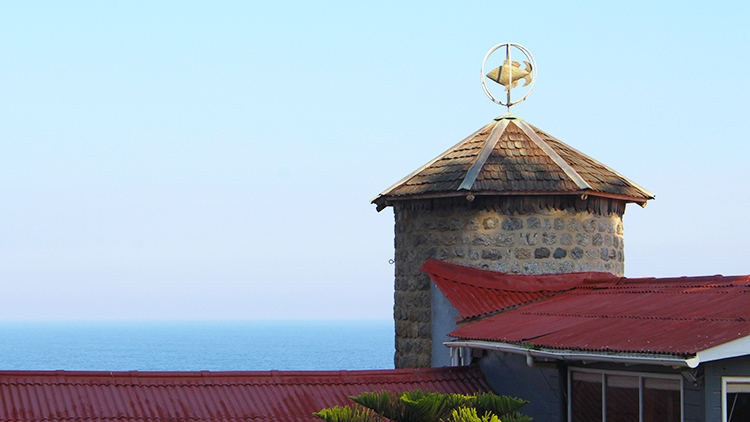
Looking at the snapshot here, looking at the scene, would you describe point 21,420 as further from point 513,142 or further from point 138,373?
point 513,142

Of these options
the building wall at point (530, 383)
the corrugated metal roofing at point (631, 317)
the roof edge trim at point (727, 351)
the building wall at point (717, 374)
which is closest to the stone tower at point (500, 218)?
the corrugated metal roofing at point (631, 317)

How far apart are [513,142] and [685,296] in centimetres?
488

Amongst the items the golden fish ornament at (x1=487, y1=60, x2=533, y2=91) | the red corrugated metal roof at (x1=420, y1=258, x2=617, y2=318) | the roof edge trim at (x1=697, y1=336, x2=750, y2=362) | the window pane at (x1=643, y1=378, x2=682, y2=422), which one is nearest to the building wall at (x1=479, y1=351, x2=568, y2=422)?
the window pane at (x1=643, y1=378, x2=682, y2=422)

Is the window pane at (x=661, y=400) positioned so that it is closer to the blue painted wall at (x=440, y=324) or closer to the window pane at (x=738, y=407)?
the window pane at (x=738, y=407)

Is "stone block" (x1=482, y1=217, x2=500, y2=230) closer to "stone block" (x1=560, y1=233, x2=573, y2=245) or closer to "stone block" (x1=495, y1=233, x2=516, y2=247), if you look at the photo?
"stone block" (x1=495, y1=233, x2=516, y2=247)

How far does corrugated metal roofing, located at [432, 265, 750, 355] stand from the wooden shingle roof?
134 centimetres

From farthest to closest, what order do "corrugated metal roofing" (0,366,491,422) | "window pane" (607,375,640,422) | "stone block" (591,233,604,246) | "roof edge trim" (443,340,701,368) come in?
"stone block" (591,233,604,246) < "corrugated metal roofing" (0,366,491,422) < "window pane" (607,375,640,422) < "roof edge trim" (443,340,701,368)

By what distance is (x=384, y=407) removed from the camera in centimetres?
819

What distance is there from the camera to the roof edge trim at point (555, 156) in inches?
537

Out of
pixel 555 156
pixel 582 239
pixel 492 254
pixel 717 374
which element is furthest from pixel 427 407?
pixel 555 156

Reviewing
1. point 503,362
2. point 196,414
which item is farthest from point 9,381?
point 503,362

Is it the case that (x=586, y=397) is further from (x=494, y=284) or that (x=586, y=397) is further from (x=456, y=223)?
(x=456, y=223)

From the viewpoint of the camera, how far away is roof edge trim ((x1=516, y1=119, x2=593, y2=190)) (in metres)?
13.6

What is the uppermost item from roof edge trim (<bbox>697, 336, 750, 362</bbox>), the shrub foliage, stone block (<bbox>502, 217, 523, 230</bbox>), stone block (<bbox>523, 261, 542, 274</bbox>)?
stone block (<bbox>502, 217, 523, 230</bbox>)
